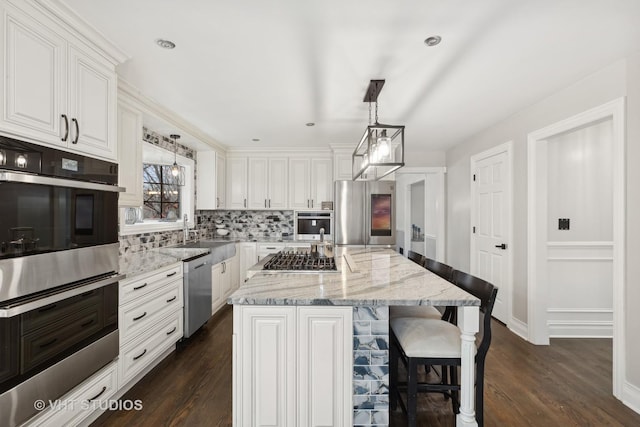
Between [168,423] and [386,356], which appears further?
[168,423]

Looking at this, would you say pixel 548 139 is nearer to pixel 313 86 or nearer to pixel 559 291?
pixel 559 291

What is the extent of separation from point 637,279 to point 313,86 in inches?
109

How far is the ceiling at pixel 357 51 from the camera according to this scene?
1585mm

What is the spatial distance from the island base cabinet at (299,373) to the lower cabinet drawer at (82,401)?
910mm

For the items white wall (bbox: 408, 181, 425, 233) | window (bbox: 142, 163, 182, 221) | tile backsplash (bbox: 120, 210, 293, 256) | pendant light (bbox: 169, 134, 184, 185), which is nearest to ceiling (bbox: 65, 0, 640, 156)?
pendant light (bbox: 169, 134, 184, 185)

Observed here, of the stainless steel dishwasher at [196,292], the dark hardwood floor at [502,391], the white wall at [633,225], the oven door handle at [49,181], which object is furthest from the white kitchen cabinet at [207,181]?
the white wall at [633,225]

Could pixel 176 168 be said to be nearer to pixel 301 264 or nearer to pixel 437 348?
pixel 301 264

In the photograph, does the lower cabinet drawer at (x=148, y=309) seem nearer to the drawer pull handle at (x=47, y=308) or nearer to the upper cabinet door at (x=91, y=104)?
the drawer pull handle at (x=47, y=308)

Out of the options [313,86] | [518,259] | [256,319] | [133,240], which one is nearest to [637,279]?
[518,259]

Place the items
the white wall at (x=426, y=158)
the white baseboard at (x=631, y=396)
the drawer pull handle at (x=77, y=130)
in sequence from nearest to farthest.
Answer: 1. the drawer pull handle at (x=77, y=130)
2. the white baseboard at (x=631, y=396)
3. the white wall at (x=426, y=158)

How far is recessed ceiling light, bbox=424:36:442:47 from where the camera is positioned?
1.82m

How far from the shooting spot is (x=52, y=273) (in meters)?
1.46

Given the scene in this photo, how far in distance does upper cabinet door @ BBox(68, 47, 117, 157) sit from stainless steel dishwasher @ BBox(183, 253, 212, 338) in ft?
4.51

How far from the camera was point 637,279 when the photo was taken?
78.7 inches
